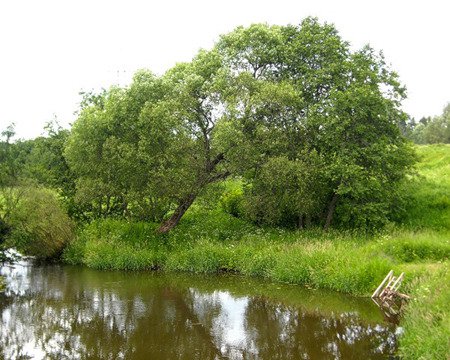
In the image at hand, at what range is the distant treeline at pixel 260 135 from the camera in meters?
27.1

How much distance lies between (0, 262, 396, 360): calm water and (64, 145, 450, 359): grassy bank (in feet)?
3.60

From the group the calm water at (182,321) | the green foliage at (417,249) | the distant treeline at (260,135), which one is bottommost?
the calm water at (182,321)

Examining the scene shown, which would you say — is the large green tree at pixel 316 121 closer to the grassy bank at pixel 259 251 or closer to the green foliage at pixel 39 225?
the grassy bank at pixel 259 251

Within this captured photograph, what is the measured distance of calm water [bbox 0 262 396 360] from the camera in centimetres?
1457

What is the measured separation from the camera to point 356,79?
29.2 m

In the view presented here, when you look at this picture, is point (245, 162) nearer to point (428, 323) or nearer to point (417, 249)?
point (417, 249)

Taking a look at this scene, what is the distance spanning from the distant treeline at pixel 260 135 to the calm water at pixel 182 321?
20.1 ft

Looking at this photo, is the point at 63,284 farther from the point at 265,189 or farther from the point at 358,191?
the point at 358,191

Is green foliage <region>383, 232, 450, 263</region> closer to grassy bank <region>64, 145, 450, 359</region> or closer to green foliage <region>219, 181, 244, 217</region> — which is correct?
grassy bank <region>64, 145, 450, 359</region>

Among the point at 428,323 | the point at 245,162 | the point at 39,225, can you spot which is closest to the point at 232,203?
the point at 245,162

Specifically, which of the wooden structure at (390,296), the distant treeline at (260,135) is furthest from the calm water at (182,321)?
the distant treeline at (260,135)

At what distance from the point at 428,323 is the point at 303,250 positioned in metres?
11.3

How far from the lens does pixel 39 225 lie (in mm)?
27750

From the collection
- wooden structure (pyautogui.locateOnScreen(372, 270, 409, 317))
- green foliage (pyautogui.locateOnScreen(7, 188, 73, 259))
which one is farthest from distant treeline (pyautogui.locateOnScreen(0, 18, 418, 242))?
wooden structure (pyautogui.locateOnScreen(372, 270, 409, 317))
